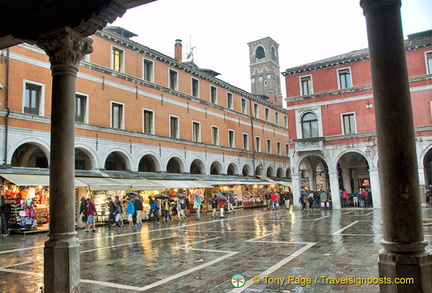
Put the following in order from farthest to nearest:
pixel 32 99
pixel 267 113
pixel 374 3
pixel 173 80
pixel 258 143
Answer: pixel 267 113 < pixel 258 143 < pixel 173 80 < pixel 32 99 < pixel 374 3

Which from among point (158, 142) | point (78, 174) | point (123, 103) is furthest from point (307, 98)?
point (78, 174)

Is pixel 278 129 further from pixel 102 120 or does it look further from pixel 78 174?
pixel 78 174

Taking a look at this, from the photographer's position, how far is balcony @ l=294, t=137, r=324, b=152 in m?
24.9

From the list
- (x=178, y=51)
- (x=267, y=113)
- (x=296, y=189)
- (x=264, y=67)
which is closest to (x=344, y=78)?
(x=296, y=189)

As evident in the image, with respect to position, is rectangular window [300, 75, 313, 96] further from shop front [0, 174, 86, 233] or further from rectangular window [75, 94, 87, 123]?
shop front [0, 174, 86, 233]

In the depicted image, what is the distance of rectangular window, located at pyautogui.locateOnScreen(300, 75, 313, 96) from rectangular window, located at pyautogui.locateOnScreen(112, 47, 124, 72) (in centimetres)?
1305

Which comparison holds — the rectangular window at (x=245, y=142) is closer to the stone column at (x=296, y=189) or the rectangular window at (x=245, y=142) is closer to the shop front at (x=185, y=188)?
the stone column at (x=296, y=189)

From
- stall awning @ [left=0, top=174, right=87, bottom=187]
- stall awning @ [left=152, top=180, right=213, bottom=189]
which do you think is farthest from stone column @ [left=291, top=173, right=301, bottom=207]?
stall awning @ [left=0, top=174, right=87, bottom=187]

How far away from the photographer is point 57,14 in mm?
5426

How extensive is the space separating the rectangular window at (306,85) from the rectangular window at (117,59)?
13049mm

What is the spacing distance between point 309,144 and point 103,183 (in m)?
14.8

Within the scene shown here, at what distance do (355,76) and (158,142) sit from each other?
46.4 ft

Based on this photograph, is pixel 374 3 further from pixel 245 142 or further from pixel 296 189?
pixel 245 142

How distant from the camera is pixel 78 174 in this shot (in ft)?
56.7
